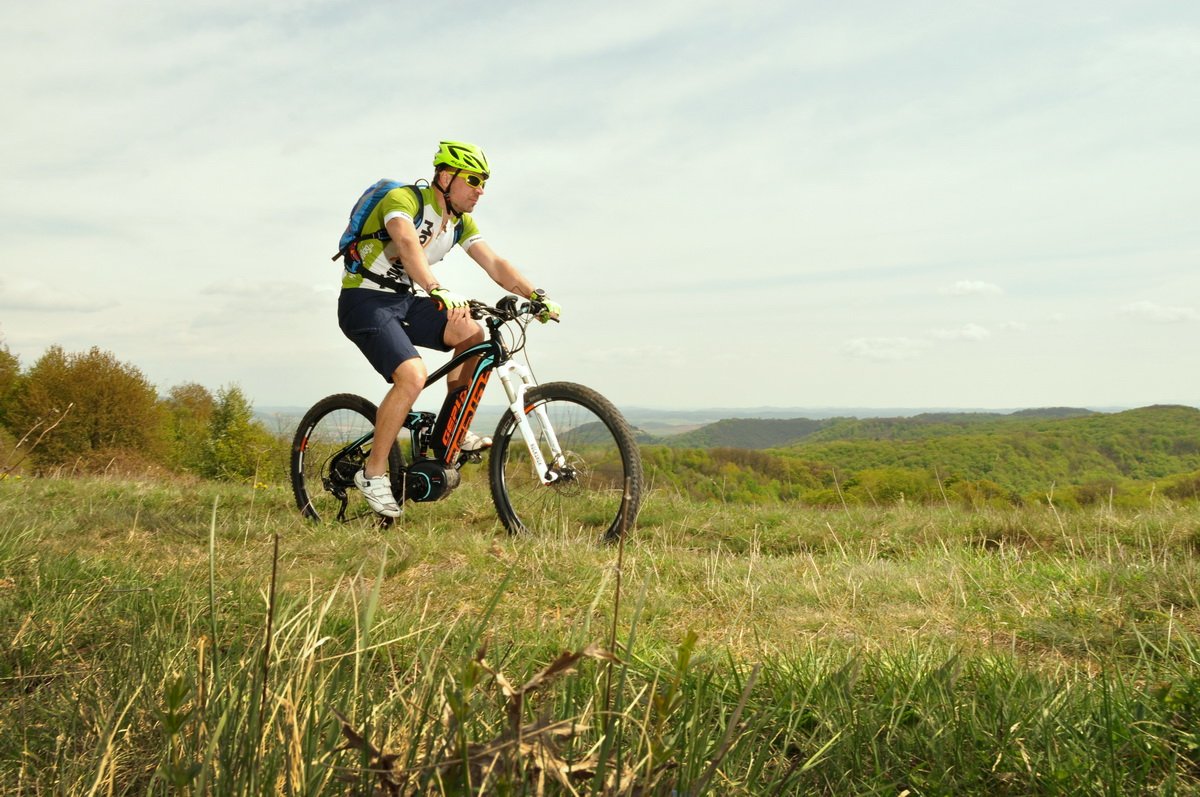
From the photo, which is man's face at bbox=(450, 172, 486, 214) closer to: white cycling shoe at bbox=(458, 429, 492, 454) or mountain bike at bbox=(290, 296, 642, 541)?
mountain bike at bbox=(290, 296, 642, 541)

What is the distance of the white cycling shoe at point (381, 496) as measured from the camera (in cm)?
575

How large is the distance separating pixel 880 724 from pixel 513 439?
420 cm

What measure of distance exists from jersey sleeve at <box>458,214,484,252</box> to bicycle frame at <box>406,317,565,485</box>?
0.68 metres

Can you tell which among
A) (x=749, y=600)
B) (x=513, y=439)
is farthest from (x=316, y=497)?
(x=749, y=600)

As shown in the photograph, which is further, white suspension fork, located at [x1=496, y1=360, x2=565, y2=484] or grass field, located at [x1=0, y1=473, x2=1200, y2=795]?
white suspension fork, located at [x1=496, y1=360, x2=565, y2=484]

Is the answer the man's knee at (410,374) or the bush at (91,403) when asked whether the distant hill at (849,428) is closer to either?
the bush at (91,403)

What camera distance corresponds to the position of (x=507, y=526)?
5.54m

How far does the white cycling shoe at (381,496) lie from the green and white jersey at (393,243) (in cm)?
134

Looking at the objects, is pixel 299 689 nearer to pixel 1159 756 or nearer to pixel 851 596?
pixel 1159 756

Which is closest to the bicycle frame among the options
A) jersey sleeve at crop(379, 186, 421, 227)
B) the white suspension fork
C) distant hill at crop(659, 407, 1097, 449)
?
the white suspension fork

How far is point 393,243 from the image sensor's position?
5391 millimetres

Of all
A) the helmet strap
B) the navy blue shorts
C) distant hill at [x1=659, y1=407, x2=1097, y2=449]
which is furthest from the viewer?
distant hill at [x1=659, y1=407, x2=1097, y2=449]

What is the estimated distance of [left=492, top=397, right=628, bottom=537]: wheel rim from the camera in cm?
551

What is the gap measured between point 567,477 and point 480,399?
936mm
